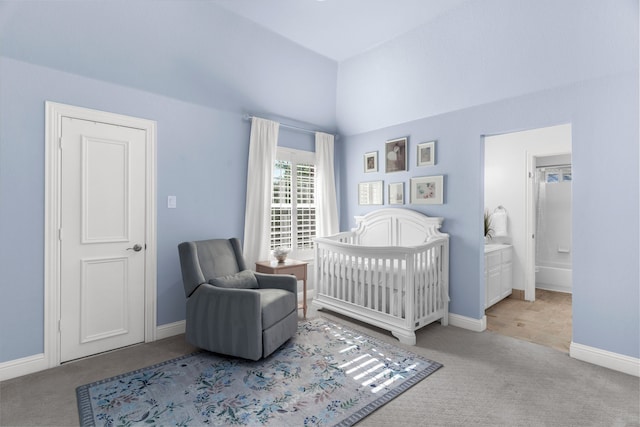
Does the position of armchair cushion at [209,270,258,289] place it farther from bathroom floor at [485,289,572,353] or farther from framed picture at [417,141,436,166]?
bathroom floor at [485,289,572,353]

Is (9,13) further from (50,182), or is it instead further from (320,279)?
(320,279)

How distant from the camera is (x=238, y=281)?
3.12m

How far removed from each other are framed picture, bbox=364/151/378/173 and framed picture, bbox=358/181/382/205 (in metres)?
0.19

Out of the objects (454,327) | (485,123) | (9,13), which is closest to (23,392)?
(9,13)

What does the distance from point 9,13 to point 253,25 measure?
177cm

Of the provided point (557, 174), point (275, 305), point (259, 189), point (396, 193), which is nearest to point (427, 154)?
point (396, 193)

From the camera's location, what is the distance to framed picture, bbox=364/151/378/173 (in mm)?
4466

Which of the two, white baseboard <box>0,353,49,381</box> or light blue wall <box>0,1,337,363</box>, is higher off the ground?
light blue wall <box>0,1,337,363</box>

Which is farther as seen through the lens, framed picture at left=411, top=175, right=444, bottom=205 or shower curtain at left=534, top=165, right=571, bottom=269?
shower curtain at left=534, top=165, right=571, bottom=269

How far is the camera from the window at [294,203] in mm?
4305

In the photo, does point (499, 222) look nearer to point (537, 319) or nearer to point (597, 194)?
point (537, 319)

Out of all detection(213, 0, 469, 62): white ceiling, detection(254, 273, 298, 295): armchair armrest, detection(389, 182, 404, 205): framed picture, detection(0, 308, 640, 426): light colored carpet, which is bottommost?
detection(0, 308, 640, 426): light colored carpet

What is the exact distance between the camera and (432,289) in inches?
136

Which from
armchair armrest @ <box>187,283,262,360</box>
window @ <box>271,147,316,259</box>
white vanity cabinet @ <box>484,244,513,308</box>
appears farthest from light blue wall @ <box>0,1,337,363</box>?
white vanity cabinet @ <box>484,244,513,308</box>
